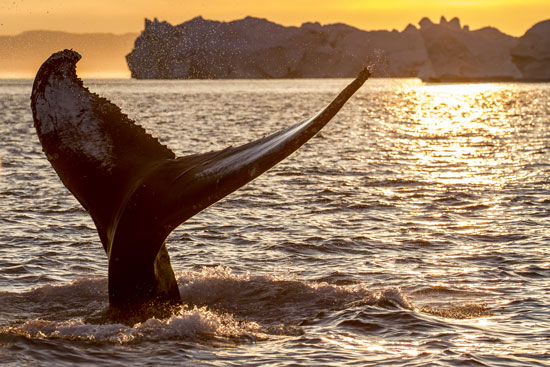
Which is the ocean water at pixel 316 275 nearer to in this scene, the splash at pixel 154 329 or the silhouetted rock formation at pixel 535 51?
the splash at pixel 154 329

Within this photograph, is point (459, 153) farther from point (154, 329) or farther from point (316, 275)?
point (154, 329)

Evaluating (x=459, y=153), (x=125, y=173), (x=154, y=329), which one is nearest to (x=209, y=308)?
(x=154, y=329)

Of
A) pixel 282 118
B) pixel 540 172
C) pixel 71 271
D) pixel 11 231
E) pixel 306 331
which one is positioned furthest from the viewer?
pixel 282 118

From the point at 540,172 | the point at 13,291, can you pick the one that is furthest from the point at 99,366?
the point at 540,172

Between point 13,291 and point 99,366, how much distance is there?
332 centimetres

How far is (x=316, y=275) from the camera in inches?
422

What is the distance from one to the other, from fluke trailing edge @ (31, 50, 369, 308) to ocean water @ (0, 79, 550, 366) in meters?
0.78

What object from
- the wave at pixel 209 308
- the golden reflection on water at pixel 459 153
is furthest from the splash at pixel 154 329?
the golden reflection on water at pixel 459 153

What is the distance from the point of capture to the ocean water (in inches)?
289

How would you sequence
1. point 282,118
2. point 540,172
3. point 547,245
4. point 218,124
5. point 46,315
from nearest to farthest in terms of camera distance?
point 46,315, point 547,245, point 540,172, point 218,124, point 282,118

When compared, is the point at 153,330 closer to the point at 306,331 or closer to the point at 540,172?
the point at 306,331

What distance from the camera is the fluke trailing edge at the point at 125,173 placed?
633 cm

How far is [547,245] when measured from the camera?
494 inches

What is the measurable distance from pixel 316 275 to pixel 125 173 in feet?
14.4
